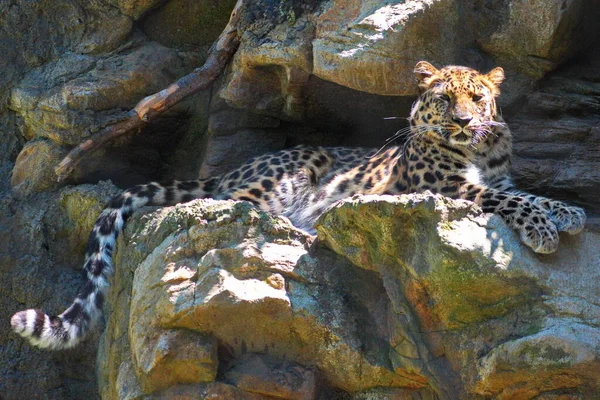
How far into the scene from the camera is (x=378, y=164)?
8570 millimetres

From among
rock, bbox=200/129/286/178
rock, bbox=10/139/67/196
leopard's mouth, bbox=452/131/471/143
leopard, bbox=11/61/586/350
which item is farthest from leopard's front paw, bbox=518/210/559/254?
rock, bbox=10/139/67/196

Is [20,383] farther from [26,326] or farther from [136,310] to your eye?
[136,310]

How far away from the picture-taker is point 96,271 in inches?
302

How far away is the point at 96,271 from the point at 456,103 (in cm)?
321

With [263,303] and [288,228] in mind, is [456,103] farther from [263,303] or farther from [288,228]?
[263,303]

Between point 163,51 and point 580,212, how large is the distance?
465cm

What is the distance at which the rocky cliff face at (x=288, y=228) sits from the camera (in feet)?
19.7

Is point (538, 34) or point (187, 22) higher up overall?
point (538, 34)

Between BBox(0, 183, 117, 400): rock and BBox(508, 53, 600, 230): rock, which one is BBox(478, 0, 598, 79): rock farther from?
BBox(0, 183, 117, 400): rock

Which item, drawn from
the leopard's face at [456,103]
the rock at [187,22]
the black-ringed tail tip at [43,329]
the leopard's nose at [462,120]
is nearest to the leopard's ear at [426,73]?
the leopard's face at [456,103]

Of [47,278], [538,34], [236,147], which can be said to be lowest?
[47,278]

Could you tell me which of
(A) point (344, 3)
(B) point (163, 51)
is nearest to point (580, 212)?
(A) point (344, 3)

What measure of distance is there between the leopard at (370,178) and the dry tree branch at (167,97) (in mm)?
811

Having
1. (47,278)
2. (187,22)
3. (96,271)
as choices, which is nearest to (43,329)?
(96,271)
